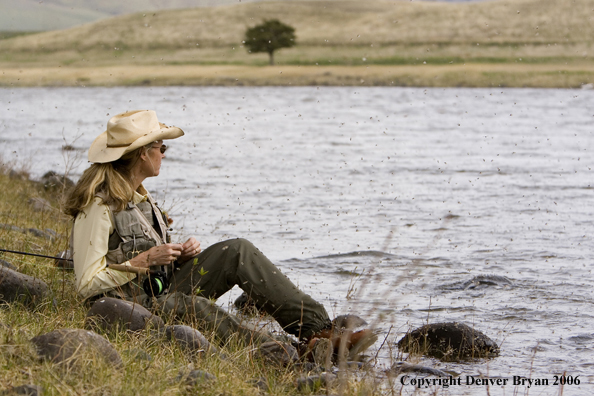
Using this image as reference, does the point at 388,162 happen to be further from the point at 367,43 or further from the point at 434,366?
the point at 367,43

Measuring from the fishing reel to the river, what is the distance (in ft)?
3.56

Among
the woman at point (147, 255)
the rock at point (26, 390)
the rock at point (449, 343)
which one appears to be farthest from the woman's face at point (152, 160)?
the rock at point (449, 343)

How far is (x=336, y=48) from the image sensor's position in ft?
287

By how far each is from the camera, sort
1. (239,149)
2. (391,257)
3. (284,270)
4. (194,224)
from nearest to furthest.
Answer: (284,270) → (391,257) → (194,224) → (239,149)

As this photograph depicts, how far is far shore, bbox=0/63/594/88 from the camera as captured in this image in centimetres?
5597

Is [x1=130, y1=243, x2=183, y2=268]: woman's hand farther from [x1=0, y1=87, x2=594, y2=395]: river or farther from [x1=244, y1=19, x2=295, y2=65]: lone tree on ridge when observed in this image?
[x1=244, y1=19, x2=295, y2=65]: lone tree on ridge

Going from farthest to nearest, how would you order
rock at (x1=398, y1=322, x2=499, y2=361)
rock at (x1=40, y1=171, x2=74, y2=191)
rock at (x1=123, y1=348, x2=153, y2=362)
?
rock at (x1=40, y1=171, x2=74, y2=191), rock at (x1=398, y1=322, x2=499, y2=361), rock at (x1=123, y1=348, x2=153, y2=362)

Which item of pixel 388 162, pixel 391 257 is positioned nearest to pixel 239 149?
pixel 388 162

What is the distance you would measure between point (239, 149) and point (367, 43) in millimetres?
72099

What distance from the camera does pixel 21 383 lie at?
138 inches

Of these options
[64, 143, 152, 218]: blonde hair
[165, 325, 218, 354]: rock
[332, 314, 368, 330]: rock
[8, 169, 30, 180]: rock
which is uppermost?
[64, 143, 152, 218]: blonde hair

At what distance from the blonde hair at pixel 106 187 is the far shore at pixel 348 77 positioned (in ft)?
164

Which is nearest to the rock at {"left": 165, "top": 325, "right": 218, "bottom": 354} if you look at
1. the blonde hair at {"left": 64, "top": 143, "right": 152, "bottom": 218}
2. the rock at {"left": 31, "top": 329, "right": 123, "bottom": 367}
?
the rock at {"left": 31, "top": 329, "right": 123, "bottom": 367}

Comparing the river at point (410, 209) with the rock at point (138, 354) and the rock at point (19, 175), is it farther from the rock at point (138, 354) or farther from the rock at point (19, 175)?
the rock at point (138, 354)
